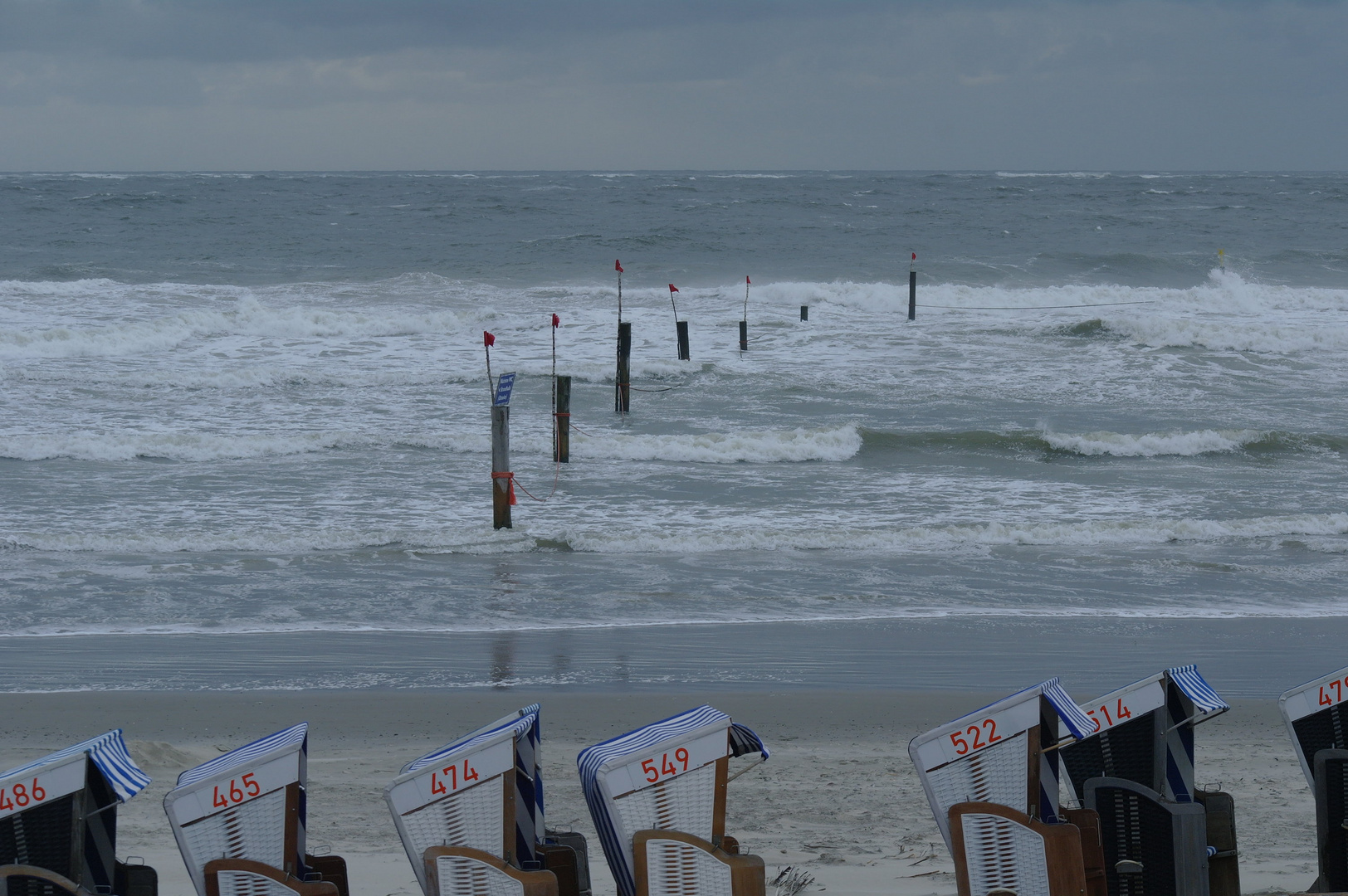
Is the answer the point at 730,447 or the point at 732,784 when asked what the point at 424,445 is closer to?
the point at 730,447

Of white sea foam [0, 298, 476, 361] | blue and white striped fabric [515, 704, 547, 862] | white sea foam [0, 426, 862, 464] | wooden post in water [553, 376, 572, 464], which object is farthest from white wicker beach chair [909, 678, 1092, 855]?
white sea foam [0, 298, 476, 361]

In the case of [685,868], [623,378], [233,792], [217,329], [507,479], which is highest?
[217,329]

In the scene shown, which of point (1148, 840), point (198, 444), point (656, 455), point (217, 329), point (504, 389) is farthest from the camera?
point (217, 329)

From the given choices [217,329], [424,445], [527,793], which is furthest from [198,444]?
[527,793]

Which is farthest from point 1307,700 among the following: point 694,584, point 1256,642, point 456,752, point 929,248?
point 929,248

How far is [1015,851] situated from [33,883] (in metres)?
2.69

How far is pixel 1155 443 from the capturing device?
17.2 meters

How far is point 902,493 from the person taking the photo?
14711 millimetres

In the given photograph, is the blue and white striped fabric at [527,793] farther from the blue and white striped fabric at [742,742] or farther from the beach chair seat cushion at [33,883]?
the beach chair seat cushion at [33,883]

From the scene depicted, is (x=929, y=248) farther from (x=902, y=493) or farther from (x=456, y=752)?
(x=456, y=752)

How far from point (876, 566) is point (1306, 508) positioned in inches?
228

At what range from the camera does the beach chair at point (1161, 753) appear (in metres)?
3.80

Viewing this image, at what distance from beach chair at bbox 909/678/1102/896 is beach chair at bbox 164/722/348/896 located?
175cm

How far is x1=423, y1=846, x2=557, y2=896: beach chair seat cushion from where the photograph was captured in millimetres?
3354
